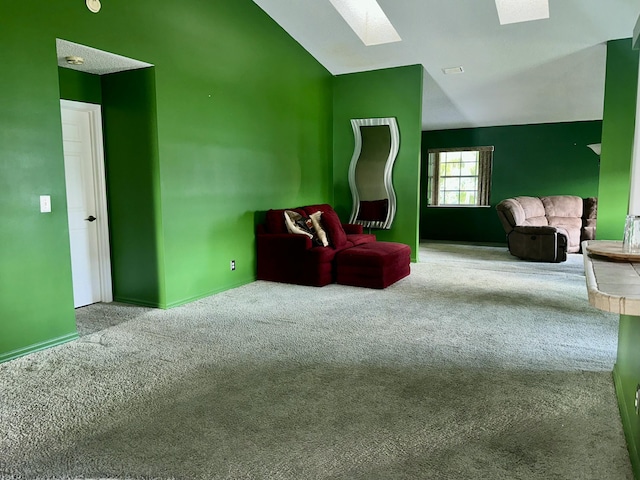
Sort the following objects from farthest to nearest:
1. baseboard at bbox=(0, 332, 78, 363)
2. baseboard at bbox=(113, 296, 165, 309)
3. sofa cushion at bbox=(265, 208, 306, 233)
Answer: sofa cushion at bbox=(265, 208, 306, 233) → baseboard at bbox=(113, 296, 165, 309) → baseboard at bbox=(0, 332, 78, 363)

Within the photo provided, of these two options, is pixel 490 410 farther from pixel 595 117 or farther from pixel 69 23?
pixel 595 117

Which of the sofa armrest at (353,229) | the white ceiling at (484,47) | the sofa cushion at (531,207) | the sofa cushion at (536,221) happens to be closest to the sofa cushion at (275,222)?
the sofa armrest at (353,229)

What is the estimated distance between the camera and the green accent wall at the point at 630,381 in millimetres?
1812

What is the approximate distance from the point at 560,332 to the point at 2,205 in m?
4.05

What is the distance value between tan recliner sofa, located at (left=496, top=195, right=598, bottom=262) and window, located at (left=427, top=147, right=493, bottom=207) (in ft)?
4.91

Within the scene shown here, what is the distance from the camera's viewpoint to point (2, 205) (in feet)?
9.78

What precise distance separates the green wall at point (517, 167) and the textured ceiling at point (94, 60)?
713cm

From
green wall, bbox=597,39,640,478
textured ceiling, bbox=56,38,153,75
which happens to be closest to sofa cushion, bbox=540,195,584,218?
green wall, bbox=597,39,640,478

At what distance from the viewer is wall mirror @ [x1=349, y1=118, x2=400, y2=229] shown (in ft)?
22.0

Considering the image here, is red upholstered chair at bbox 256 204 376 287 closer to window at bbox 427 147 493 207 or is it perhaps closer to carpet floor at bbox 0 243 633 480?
carpet floor at bbox 0 243 633 480

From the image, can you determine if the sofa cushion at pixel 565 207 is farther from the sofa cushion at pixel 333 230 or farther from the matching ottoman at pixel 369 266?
the sofa cushion at pixel 333 230

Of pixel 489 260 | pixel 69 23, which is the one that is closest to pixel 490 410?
pixel 69 23

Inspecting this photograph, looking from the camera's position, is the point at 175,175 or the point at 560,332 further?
the point at 175,175

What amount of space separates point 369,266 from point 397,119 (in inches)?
102
